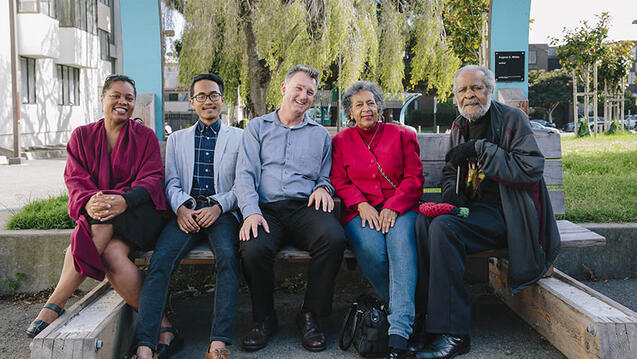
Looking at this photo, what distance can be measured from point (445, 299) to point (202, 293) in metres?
2.04

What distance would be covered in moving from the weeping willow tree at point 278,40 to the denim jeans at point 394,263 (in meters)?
8.89

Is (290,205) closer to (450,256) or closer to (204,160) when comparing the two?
(204,160)

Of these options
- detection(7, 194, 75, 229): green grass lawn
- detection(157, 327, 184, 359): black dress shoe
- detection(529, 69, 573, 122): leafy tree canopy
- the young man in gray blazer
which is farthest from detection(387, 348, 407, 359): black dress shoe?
detection(529, 69, 573, 122): leafy tree canopy

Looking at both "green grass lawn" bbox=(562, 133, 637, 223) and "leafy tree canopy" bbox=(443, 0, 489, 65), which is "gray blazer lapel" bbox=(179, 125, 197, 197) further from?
"leafy tree canopy" bbox=(443, 0, 489, 65)

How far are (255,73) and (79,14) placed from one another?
52.0 feet

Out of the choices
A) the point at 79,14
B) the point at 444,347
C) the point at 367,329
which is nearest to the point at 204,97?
the point at 367,329

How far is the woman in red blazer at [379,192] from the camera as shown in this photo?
10.2 feet

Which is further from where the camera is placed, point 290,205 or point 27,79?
point 27,79

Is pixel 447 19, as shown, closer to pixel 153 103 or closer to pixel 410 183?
pixel 153 103

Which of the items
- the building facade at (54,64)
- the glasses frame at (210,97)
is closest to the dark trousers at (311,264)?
the glasses frame at (210,97)

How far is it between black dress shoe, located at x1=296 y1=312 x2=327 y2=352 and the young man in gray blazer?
0.44 m

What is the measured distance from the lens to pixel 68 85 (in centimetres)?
2383

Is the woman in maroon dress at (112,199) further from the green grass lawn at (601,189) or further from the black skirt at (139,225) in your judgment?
the green grass lawn at (601,189)

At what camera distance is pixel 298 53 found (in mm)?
11648
